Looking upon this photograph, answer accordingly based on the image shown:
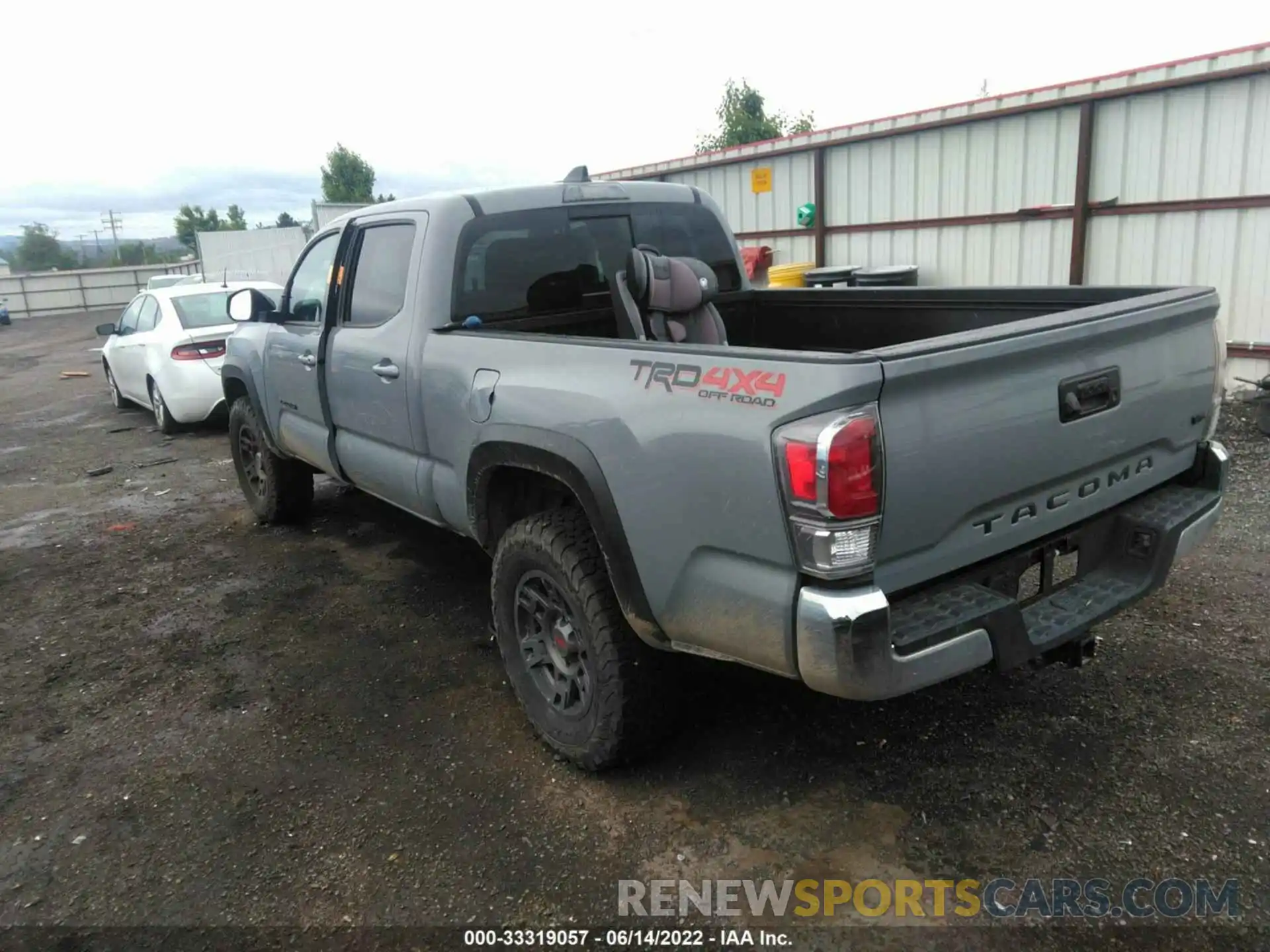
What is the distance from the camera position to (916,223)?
1158 cm

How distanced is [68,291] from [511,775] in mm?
46583

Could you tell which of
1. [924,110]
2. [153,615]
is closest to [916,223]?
[924,110]

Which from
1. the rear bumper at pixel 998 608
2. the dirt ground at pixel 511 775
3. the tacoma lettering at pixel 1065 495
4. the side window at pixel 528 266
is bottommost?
the dirt ground at pixel 511 775

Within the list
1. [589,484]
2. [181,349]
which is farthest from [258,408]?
[181,349]

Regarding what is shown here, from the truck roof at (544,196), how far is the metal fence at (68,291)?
138 feet

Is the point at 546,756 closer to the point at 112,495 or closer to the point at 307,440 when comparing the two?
the point at 307,440

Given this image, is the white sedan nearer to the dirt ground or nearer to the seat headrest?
the dirt ground

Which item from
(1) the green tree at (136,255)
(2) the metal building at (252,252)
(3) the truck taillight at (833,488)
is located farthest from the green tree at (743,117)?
(1) the green tree at (136,255)

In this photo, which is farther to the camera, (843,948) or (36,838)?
(36,838)

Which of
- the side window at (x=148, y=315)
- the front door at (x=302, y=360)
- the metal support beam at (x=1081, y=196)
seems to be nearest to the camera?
the front door at (x=302, y=360)

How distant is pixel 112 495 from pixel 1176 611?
25.0 feet

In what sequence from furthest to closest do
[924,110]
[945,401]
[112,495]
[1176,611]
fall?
[924,110]
[112,495]
[1176,611]
[945,401]

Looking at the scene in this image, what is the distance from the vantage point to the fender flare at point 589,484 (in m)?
2.76

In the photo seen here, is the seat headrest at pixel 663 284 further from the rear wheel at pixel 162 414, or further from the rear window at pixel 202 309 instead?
the rear wheel at pixel 162 414
